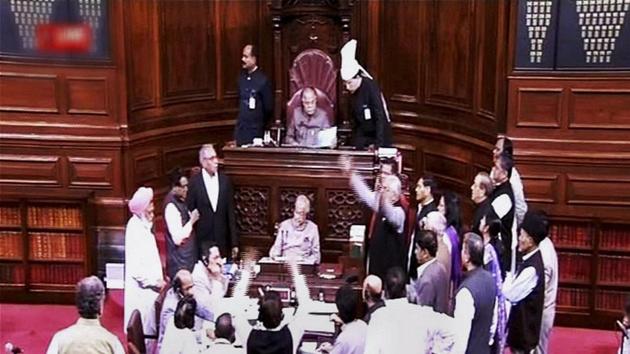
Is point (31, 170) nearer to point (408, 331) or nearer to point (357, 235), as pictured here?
point (357, 235)

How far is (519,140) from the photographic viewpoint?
26.7ft

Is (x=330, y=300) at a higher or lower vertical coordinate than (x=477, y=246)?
lower

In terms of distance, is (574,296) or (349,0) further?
(349,0)

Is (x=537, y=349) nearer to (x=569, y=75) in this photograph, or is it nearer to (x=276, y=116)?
(x=569, y=75)

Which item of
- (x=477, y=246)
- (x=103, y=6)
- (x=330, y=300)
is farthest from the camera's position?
(x=103, y=6)

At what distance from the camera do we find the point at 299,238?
7.15 meters

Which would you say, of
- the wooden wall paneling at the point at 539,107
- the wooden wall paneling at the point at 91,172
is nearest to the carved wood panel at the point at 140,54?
the wooden wall paneling at the point at 91,172

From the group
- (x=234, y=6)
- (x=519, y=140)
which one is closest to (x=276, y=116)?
(x=234, y=6)

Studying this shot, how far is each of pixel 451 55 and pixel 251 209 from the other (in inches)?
112

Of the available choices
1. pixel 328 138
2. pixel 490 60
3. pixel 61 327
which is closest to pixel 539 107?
pixel 490 60

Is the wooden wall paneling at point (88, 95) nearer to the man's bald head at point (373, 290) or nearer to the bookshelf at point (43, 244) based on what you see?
the bookshelf at point (43, 244)

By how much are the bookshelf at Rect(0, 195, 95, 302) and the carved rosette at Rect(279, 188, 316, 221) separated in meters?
1.74

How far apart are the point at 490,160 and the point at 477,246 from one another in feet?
12.4

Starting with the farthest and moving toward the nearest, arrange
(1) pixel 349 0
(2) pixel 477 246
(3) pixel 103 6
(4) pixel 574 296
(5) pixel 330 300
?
(1) pixel 349 0
(3) pixel 103 6
(4) pixel 574 296
(5) pixel 330 300
(2) pixel 477 246
